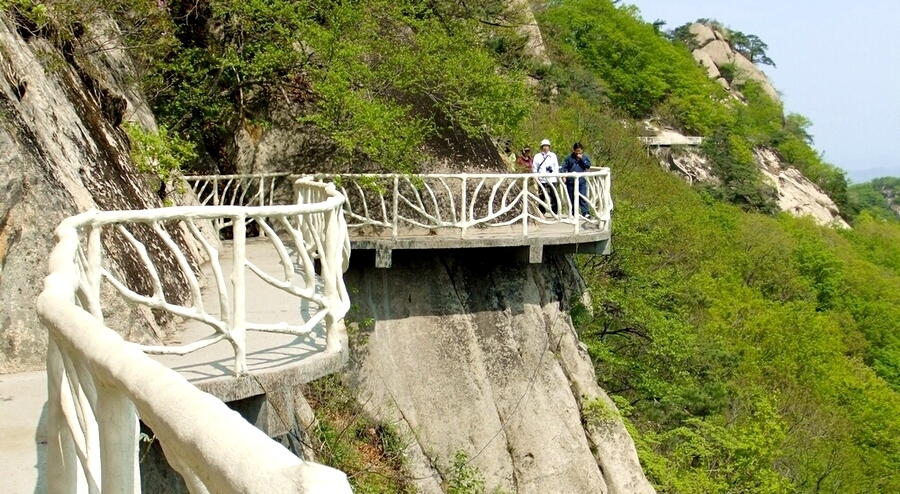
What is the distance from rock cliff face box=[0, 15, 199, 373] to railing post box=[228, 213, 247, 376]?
4.50 feet

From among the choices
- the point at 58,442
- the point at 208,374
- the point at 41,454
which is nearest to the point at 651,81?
the point at 208,374

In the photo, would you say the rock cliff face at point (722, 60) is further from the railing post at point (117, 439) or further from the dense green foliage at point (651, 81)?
the railing post at point (117, 439)

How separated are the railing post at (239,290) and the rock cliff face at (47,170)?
1.37 m

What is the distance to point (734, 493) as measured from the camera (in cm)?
2006

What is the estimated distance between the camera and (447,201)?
14.2m

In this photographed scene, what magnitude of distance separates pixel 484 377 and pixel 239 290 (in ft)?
30.9

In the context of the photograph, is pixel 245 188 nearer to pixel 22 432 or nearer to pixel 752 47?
pixel 22 432

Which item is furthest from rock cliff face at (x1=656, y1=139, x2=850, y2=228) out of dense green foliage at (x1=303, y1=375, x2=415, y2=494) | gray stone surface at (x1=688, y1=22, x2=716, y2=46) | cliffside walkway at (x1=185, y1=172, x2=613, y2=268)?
dense green foliage at (x1=303, y1=375, x2=415, y2=494)

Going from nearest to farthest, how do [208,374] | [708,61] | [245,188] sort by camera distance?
[208,374], [245,188], [708,61]

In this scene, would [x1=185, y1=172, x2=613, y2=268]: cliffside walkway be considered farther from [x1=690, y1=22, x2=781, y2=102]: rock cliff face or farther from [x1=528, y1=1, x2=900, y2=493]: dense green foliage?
[x1=690, y1=22, x2=781, y2=102]: rock cliff face

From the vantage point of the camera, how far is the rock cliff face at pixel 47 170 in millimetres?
5676

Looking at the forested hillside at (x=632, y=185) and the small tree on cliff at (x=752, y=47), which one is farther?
the small tree on cliff at (x=752, y=47)

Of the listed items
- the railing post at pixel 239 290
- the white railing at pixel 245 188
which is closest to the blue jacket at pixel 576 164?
the white railing at pixel 245 188

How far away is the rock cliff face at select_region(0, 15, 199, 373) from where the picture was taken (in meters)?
5.68
